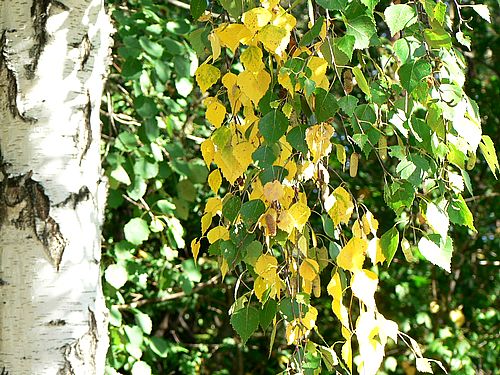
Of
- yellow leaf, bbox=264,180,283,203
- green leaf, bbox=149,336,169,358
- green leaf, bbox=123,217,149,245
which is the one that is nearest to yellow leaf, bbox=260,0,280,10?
yellow leaf, bbox=264,180,283,203

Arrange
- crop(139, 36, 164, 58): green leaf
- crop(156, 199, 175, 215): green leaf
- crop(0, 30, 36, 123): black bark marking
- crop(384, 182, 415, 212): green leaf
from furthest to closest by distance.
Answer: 1. crop(156, 199, 175, 215): green leaf
2. crop(139, 36, 164, 58): green leaf
3. crop(0, 30, 36, 123): black bark marking
4. crop(384, 182, 415, 212): green leaf

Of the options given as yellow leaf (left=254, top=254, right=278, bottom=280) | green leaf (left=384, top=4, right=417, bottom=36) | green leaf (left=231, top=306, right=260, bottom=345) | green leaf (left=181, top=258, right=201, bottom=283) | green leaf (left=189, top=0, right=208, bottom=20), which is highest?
green leaf (left=384, top=4, right=417, bottom=36)

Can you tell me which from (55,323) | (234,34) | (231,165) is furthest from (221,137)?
(55,323)

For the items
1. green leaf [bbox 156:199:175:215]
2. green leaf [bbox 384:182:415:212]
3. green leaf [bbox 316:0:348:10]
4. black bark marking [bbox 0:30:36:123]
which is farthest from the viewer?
green leaf [bbox 156:199:175:215]

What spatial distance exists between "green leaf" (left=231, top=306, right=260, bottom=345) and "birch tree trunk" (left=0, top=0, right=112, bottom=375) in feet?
0.71

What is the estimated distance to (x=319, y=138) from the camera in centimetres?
102

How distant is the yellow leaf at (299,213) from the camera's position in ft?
3.33

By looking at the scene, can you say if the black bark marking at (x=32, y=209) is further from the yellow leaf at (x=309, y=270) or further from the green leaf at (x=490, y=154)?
the green leaf at (x=490, y=154)

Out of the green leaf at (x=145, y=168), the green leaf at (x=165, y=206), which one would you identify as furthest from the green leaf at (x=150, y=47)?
the green leaf at (x=165, y=206)

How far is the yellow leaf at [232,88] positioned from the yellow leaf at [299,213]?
6.2 inches

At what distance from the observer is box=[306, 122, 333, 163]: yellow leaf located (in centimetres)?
102

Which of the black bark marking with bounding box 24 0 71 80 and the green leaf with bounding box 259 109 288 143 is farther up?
the green leaf with bounding box 259 109 288 143

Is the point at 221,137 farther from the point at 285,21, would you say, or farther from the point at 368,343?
the point at 368,343

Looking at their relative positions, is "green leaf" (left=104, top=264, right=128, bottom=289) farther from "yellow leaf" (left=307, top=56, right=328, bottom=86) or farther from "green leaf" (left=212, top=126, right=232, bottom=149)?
"yellow leaf" (left=307, top=56, right=328, bottom=86)
